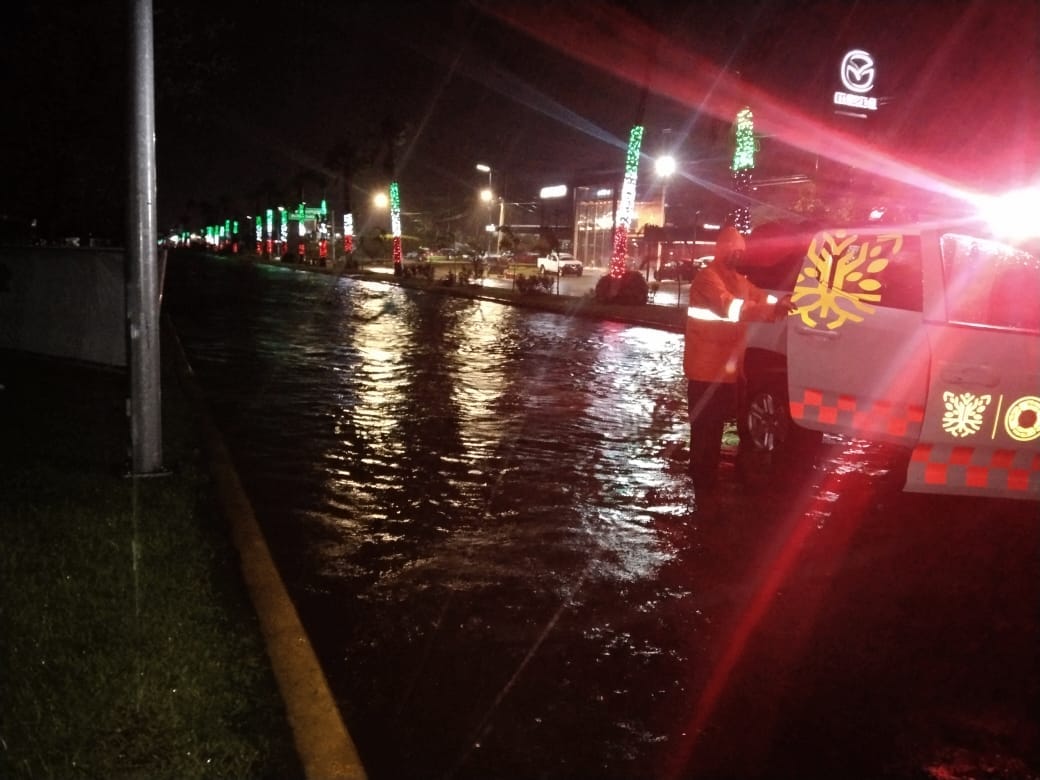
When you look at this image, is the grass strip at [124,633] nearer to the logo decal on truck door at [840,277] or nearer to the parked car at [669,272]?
the logo decal on truck door at [840,277]

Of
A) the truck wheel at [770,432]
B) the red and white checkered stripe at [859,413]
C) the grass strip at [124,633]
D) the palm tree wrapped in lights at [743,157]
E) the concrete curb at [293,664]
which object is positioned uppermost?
the palm tree wrapped in lights at [743,157]

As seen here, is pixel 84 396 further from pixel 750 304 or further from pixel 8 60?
pixel 750 304

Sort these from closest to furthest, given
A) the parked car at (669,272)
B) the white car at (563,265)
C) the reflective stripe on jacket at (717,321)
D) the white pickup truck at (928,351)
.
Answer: the white pickup truck at (928,351) → the reflective stripe on jacket at (717,321) → the parked car at (669,272) → the white car at (563,265)

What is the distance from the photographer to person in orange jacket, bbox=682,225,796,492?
23.0 feet

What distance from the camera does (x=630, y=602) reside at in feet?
18.8

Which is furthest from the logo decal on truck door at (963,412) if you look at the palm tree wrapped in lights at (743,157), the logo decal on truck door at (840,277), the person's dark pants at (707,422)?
the palm tree wrapped in lights at (743,157)

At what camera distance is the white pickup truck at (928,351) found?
20.0 ft

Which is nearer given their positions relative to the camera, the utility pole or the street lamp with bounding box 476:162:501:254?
the utility pole

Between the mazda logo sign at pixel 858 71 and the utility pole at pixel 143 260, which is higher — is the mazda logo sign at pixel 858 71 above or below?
above

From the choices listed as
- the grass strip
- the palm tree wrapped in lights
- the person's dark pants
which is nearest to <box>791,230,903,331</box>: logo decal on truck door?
the person's dark pants

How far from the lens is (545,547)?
6676mm

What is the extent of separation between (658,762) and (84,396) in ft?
29.2

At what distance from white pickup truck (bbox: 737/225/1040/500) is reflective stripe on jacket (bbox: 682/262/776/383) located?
49cm

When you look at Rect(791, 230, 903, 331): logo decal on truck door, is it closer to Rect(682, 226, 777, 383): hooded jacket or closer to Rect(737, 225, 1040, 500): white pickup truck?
Rect(737, 225, 1040, 500): white pickup truck
